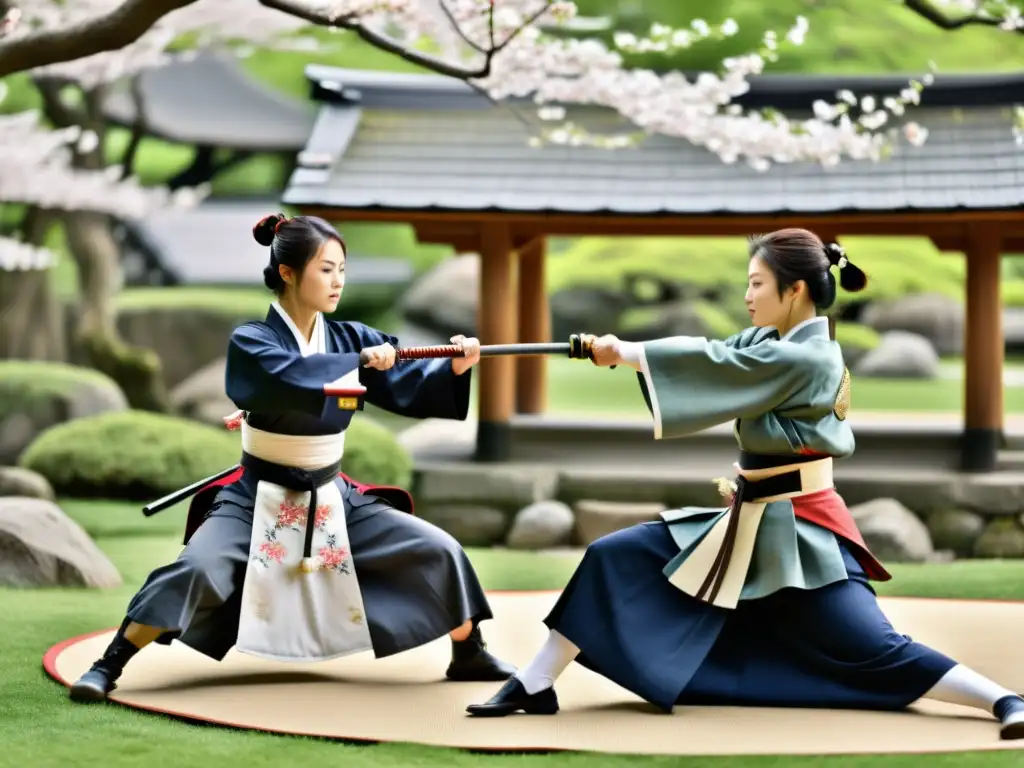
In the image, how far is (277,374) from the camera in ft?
12.9

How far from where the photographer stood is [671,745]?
11.5ft

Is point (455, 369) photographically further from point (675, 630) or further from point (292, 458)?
point (675, 630)

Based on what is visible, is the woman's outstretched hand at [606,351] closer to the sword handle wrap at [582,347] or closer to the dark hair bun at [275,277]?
the sword handle wrap at [582,347]

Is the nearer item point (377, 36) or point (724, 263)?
point (377, 36)

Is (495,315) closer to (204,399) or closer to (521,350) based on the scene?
(521,350)

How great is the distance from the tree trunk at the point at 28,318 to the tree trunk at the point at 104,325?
1.26ft

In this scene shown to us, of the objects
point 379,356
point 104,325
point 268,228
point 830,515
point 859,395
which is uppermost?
point 268,228

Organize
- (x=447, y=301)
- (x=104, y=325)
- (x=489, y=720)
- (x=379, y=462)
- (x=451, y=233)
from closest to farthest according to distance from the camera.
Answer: (x=489, y=720) → (x=379, y=462) → (x=451, y=233) → (x=104, y=325) → (x=447, y=301)

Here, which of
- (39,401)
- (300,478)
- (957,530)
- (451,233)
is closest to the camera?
(300,478)

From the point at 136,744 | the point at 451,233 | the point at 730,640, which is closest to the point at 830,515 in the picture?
the point at 730,640

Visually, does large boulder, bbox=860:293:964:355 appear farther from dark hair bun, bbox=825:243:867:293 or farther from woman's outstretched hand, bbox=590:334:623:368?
woman's outstretched hand, bbox=590:334:623:368

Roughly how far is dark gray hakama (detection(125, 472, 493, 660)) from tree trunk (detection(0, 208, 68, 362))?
11.1 meters

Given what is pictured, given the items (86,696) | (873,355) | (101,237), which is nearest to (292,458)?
(86,696)

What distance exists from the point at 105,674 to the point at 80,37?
2.03 m
